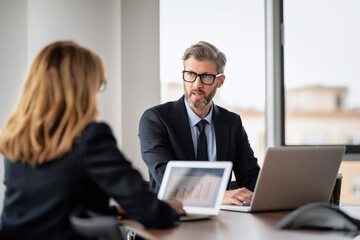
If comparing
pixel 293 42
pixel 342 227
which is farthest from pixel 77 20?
pixel 342 227

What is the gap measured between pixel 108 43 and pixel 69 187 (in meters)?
2.40

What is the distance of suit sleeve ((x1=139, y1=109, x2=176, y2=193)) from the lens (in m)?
2.82

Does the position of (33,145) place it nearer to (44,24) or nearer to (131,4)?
(44,24)

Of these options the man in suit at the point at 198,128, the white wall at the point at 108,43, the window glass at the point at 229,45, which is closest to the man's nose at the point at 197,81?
the man in suit at the point at 198,128

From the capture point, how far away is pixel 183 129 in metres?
3.06

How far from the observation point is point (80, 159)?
1653 mm

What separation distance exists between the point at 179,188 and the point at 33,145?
67cm

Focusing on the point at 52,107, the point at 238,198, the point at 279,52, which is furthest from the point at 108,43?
the point at 52,107

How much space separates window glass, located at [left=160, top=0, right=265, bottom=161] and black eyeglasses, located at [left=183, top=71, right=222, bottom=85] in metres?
1.06

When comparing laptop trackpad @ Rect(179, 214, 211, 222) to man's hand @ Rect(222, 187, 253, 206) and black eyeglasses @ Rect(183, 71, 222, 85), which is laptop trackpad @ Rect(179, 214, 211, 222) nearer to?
man's hand @ Rect(222, 187, 253, 206)

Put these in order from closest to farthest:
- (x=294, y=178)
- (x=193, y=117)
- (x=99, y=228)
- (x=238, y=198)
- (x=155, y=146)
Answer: (x=99, y=228), (x=294, y=178), (x=238, y=198), (x=155, y=146), (x=193, y=117)

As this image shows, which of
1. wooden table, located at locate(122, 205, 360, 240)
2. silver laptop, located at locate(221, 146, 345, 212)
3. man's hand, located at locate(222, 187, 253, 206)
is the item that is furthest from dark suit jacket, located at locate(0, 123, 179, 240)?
man's hand, located at locate(222, 187, 253, 206)

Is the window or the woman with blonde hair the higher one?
the window

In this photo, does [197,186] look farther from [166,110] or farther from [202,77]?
[202,77]
